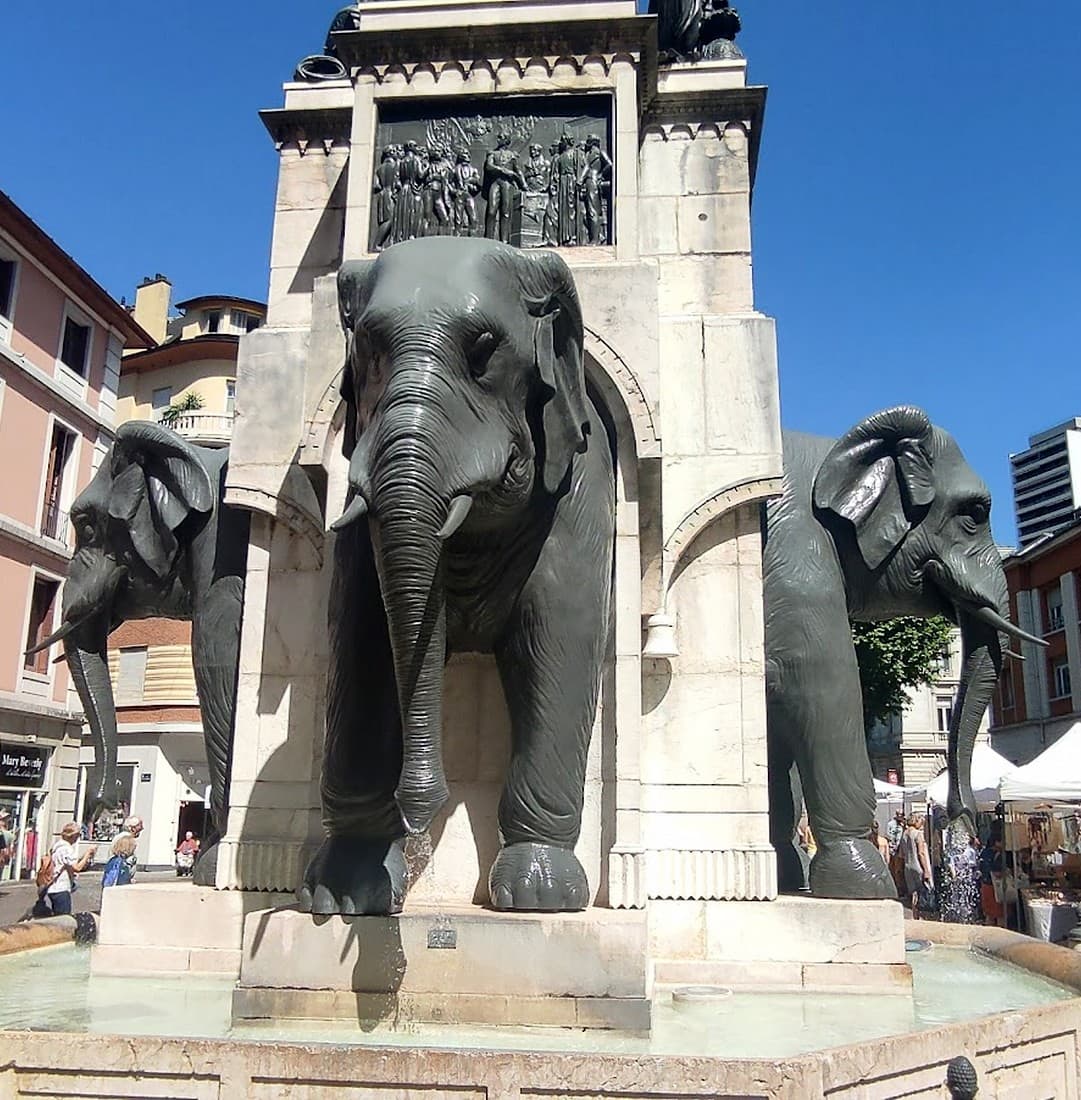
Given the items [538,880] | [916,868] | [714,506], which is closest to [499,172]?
[714,506]

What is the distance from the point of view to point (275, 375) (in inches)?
301

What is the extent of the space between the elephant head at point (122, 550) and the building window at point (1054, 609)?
42051mm

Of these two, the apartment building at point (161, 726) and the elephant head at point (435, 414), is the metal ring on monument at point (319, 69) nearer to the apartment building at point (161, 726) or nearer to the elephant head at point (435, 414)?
the elephant head at point (435, 414)

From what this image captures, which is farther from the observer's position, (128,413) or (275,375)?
(128,413)

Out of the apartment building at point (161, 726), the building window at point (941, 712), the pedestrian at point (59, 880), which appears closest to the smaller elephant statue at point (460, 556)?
the pedestrian at point (59, 880)

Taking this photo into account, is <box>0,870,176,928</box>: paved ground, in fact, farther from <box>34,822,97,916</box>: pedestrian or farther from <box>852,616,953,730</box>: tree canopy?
<box>852,616,953,730</box>: tree canopy

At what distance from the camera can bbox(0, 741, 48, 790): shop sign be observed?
1107 inches

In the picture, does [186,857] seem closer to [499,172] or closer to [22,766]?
[22,766]

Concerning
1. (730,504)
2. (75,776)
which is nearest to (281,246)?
(730,504)

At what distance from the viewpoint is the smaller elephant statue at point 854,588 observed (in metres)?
7.88

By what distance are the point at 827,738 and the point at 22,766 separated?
25.9 meters

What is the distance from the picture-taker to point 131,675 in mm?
35688

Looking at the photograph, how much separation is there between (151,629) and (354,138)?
99.8ft

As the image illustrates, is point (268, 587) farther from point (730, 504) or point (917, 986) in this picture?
point (917, 986)
